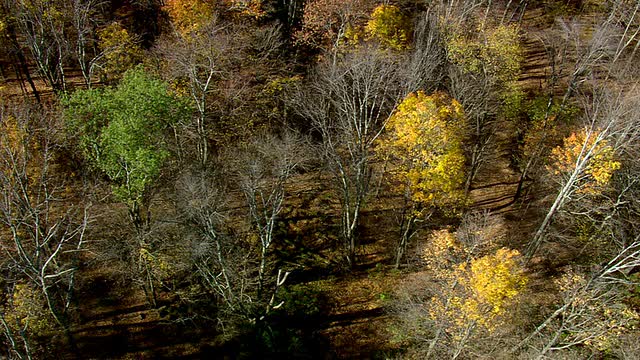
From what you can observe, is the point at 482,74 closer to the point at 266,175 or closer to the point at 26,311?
the point at 266,175

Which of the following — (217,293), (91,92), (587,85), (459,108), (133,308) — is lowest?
(133,308)

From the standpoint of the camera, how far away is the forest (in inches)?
798

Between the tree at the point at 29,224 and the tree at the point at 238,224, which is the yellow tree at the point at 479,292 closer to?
the tree at the point at 238,224

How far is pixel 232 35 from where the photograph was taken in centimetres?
3022

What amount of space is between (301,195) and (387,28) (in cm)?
1364

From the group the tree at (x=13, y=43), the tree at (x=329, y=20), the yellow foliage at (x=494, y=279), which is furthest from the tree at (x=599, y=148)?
the tree at (x=13, y=43)

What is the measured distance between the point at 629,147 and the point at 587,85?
679 inches

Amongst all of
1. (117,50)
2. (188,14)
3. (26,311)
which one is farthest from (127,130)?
(188,14)

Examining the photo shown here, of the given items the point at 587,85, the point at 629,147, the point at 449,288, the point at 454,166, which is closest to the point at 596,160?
the point at 629,147

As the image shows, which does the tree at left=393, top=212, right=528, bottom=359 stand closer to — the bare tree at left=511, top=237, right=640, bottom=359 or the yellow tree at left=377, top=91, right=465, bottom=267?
the bare tree at left=511, top=237, right=640, bottom=359

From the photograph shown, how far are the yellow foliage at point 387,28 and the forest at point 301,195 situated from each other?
10.2 inches

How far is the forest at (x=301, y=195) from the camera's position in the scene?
20.3 metres

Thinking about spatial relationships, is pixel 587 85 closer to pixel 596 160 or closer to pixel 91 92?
pixel 596 160

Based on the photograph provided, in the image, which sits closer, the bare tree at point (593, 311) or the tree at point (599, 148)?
the bare tree at point (593, 311)
